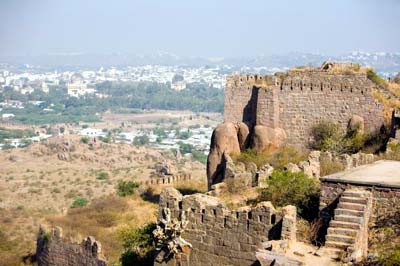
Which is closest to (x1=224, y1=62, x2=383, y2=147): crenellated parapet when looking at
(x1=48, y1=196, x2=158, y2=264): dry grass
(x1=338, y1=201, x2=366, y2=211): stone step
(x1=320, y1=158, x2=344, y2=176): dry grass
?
(x1=48, y1=196, x2=158, y2=264): dry grass

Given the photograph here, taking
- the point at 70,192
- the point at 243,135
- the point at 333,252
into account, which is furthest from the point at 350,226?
the point at 70,192

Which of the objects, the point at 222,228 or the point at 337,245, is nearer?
the point at 337,245

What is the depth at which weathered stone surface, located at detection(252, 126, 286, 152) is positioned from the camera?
20359mm

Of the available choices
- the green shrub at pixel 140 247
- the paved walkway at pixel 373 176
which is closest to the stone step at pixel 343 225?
the paved walkway at pixel 373 176

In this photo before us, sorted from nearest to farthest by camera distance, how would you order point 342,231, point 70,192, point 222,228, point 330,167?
point 342,231, point 222,228, point 330,167, point 70,192

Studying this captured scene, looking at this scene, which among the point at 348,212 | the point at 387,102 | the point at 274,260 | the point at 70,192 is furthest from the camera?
the point at 70,192

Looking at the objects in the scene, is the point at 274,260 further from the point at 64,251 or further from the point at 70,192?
the point at 70,192

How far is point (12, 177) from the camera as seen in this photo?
166 feet

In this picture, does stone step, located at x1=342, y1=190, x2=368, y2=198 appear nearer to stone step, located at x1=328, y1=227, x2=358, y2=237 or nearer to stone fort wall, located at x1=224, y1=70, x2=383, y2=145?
stone step, located at x1=328, y1=227, x2=358, y2=237

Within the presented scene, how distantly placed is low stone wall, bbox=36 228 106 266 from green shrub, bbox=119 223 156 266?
92 cm

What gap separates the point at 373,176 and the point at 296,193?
4.40 feet

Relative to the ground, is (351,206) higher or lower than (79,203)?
higher

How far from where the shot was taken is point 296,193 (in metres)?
11.0

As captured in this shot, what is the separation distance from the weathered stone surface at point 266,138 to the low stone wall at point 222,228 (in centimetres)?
973
